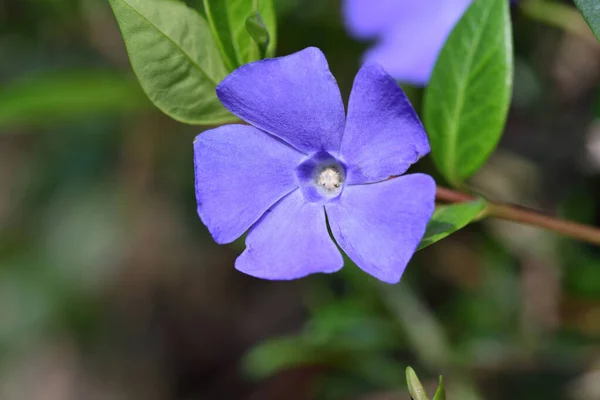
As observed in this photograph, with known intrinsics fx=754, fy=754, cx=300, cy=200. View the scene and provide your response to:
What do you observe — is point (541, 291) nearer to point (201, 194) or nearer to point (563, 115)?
point (563, 115)

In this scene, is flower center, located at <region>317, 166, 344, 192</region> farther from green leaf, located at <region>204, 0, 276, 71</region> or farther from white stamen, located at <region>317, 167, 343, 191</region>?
green leaf, located at <region>204, 0, 276, 71</region>

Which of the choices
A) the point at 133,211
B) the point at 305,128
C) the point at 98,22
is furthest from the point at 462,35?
the point at 133,211

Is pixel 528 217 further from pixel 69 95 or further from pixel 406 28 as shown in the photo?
pixel 69 95

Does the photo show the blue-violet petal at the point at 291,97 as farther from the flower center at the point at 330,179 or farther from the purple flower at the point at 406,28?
the purple flower at the point at 406,28

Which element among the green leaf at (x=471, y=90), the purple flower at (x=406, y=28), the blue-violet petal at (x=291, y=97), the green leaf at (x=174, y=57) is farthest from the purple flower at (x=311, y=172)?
the purple flower at (x=406, y=28)

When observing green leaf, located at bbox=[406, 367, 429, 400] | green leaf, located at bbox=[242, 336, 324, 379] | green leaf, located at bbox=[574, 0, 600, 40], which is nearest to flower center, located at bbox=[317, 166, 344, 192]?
green leaf, located at bbox=[406, 367, 429, 400]

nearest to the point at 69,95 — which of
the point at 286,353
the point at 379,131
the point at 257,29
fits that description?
the point at 286,353
